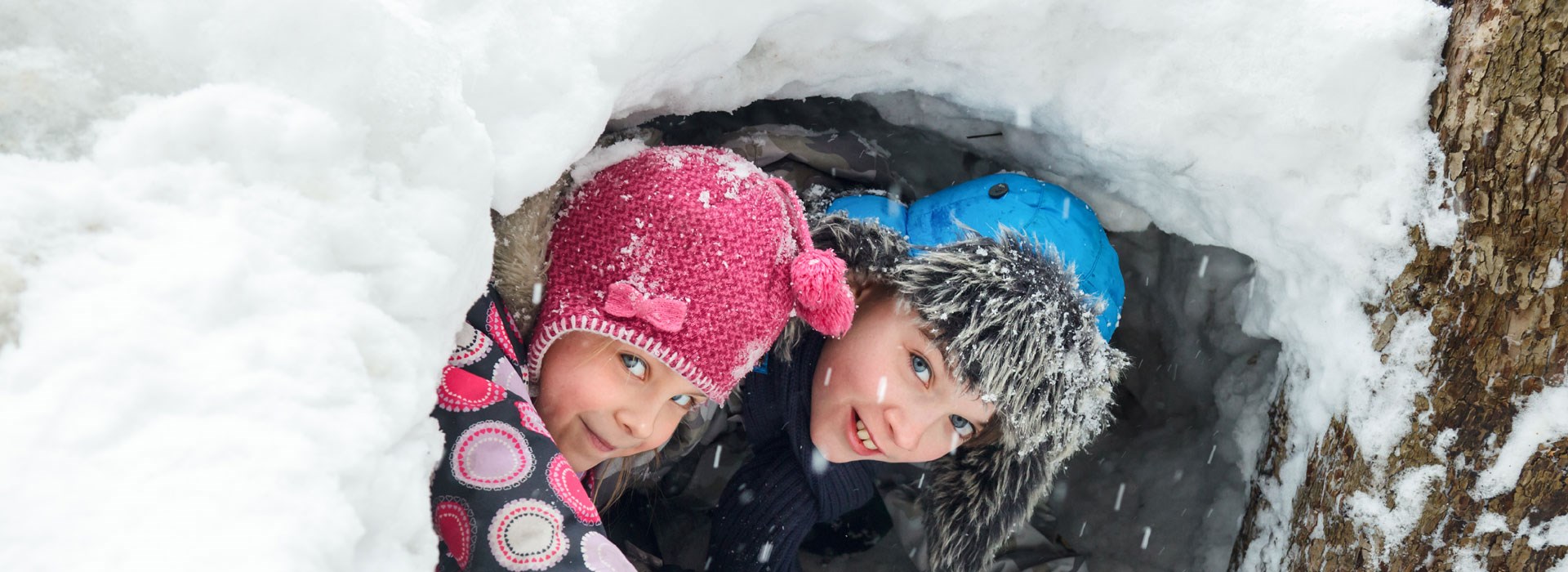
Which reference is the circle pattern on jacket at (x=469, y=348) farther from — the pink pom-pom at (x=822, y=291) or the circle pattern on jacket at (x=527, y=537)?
the pink pom-pom at (x=822, y=291)

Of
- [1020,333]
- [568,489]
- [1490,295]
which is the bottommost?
[568,489]

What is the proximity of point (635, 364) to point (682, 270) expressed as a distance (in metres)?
0.20

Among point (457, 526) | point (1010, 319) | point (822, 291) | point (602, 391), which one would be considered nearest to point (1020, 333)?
point (1010, 319)

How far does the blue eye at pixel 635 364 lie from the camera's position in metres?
1.54

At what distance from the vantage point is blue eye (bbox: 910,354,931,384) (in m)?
1.78

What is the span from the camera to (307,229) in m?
0.87

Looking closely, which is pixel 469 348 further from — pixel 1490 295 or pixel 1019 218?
pixel 1490 295

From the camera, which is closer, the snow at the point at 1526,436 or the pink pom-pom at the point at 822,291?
the snow at the point at 1526,436

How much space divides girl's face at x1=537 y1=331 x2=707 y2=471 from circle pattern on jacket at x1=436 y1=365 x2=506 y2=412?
0.23 m

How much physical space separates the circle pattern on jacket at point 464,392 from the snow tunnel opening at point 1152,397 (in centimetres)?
111

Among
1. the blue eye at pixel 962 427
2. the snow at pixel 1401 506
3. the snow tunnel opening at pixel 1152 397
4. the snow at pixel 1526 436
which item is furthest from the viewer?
the snow tunnel opening at pixel 1152 397

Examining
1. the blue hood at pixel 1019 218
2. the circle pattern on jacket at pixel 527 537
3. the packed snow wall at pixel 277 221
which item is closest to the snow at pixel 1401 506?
the packed snow wall at pixel 277 221

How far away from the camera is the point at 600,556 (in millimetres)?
1299

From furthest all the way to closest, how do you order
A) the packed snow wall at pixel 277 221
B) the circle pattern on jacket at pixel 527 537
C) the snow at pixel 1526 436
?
the snow at pixel 1526 436 < the circle pattern on jacket at pixel 527 537 < the packed snow wall at pixel 277 221
